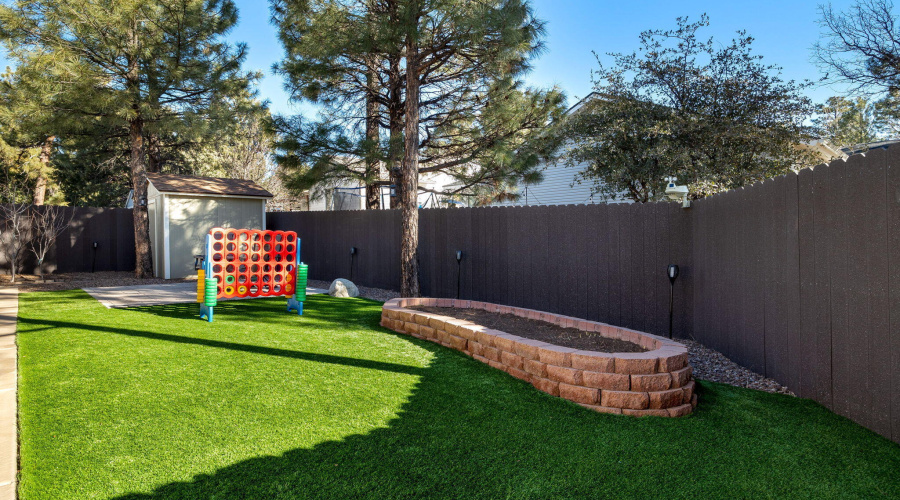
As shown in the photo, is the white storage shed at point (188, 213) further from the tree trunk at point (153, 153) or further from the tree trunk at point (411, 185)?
the tree trunk at point (411, 185)

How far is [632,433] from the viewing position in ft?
9.66

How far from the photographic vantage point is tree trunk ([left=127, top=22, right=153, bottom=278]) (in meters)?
10.4

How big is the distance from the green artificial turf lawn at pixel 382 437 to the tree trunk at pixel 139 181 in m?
7.93

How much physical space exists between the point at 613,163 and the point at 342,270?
19.8 feet

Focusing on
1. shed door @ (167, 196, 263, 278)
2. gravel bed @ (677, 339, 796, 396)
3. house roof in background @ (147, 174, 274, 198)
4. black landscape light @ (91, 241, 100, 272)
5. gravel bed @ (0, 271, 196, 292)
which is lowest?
gravel bed @ (677, 339, 796, 396)

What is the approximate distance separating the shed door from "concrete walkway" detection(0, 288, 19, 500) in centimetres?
510

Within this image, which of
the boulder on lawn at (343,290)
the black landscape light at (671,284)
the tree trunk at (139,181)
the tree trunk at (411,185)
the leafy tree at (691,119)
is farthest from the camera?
the tree trunk at (139,181)

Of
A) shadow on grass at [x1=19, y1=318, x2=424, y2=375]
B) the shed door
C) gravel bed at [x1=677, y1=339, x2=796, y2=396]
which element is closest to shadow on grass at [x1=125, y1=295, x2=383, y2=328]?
shadow on grass at [x1=19, y1=318, x2=424, y2=375]

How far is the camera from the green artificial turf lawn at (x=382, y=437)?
232cm

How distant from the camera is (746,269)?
4.37m

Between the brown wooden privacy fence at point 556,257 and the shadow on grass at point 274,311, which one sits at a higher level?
the brown wooden privacy fence at point 556,257

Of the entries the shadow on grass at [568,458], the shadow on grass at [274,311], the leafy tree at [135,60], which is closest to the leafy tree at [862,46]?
the shadow on grass at [568,458]

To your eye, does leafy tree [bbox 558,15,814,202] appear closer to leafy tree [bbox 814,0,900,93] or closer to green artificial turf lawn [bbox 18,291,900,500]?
leafy tree [bbox 814,0,900,93]

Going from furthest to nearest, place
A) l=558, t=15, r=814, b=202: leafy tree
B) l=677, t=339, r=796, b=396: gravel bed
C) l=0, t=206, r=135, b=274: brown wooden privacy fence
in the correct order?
l=0, t=206, r=135, b=274: brown wooden privacy fence, l=558, t=15, r=814, b=202: leafy tree, l=677, t=339, r=796, b=396: gravel bed
